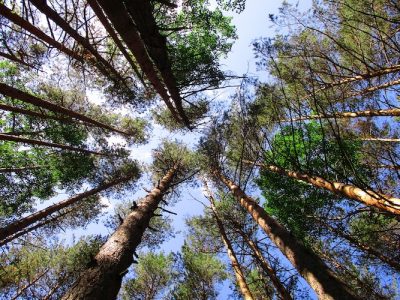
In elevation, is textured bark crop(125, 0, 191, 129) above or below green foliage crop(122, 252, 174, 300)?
below

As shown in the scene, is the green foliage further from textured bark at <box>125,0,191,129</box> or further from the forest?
textured bark at <box>125,0,191,129</box>

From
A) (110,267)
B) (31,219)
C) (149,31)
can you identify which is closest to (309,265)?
(110,267)

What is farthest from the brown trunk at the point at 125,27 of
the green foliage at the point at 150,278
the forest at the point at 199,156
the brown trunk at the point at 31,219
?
the green foliage at the point at 150,278

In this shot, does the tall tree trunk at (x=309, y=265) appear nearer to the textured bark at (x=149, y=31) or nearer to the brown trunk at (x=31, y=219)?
the textured bark at (x=149, y=31)

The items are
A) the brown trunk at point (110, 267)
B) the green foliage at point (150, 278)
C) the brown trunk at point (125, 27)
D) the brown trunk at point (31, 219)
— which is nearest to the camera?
the brown trunk at point (110, 267)

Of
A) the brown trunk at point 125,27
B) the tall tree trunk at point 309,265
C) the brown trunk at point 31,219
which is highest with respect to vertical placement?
the brown trunk at point 31,219

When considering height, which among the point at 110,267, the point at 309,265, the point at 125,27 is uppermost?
the point at 125,27

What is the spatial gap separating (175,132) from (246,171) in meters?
4.50

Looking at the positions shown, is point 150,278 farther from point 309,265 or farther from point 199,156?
point 309,265

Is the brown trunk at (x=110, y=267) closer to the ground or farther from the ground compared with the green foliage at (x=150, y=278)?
closer to the ground

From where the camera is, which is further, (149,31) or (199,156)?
(199,156)

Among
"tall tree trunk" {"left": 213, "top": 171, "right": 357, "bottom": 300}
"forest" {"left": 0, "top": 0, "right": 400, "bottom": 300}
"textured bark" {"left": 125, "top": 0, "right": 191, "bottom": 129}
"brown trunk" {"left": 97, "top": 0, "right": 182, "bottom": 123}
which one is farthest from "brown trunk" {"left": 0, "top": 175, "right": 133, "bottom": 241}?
"tall tree trunk" {"left": 213, "top": 171, "right": 357, "bottom": 300}

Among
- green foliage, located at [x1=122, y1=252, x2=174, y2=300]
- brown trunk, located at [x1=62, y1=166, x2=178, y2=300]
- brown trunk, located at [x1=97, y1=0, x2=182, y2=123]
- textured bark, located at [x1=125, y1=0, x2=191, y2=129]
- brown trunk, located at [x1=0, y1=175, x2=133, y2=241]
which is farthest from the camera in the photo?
green foliage, located at [x1=122, y1=252, x2=174, y2=300]

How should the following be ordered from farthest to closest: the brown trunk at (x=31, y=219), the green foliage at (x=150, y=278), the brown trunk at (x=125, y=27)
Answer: the green foliage at (x=150, y=278)
the brown trunk at (x=31, y=219)
the brown trunk at (x=125, y=27)
